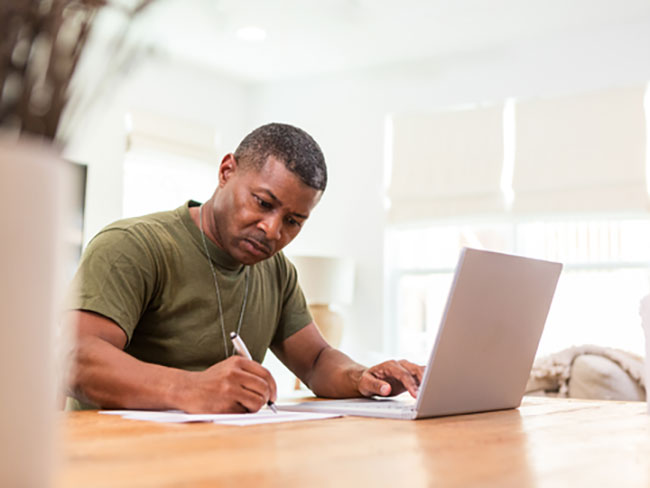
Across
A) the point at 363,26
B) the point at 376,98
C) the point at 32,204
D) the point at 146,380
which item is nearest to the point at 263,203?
the point at 146,380

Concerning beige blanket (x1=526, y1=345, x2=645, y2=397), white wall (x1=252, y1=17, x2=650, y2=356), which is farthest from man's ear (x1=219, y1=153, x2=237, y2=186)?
white wall (x1=252, y1=17, x2=650, y2=356)

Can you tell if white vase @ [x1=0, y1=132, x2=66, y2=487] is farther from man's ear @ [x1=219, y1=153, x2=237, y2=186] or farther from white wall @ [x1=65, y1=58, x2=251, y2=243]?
white wall @ [x1=65, y1=58, x2=251, y2=243]

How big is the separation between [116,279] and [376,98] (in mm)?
4120

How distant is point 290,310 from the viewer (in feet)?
6.79

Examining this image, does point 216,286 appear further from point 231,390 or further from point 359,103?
point 359,103

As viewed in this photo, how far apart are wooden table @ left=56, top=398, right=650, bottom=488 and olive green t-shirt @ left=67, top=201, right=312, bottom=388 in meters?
0.35

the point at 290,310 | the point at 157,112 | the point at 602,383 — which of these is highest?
the point at 157,112

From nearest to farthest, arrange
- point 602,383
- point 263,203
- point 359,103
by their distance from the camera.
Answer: point 263,203 < point 602,383 < point 359,103

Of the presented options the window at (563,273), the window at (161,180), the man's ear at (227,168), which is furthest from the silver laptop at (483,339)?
the window at (161,180)

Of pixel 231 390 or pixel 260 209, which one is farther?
pixel 260 209

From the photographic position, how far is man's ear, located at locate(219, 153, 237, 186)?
187 cm

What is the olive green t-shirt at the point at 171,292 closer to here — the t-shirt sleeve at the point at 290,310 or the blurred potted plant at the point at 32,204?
the t-shirt sleeve at the point at 290,310

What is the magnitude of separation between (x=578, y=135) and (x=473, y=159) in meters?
0.67

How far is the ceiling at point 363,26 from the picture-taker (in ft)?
14.3
